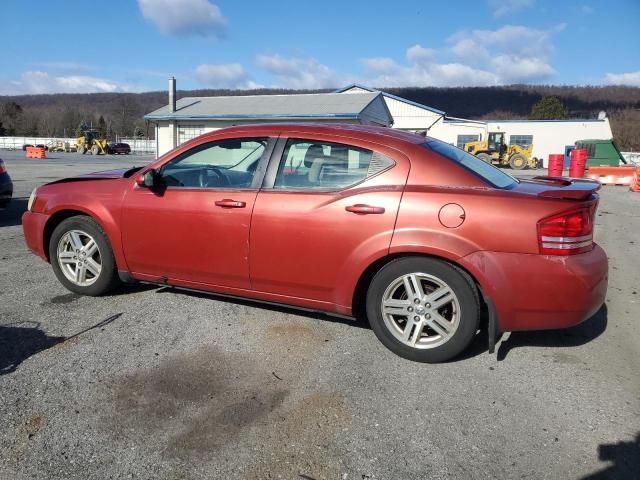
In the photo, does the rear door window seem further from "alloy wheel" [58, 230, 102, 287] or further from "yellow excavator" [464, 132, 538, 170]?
"yellow excavator" [464, 132, 538, 170]

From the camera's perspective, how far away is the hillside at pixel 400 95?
314 ft

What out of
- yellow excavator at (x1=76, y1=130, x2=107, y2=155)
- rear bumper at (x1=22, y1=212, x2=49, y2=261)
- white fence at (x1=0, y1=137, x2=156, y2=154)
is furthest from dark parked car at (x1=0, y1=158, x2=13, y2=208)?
white fence at (x1=0, y1=137, x2=156, y2=154)

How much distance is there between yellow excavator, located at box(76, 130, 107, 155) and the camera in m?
52.3

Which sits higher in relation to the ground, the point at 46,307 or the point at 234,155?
the point at 234,155

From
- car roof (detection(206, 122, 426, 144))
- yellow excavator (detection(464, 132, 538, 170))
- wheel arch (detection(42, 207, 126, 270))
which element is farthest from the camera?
yellow excavator (detection(464, 132, 538, 170))

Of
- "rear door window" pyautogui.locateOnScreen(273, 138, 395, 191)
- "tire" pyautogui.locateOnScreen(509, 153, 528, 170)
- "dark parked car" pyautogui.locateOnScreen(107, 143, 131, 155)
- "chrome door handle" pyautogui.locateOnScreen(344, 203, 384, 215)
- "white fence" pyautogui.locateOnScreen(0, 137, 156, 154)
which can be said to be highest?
"white fence" pyautogui.locateOnScreen(0, 137, 156, 154)

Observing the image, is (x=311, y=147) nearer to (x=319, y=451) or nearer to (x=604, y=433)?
(x=319, y=451)

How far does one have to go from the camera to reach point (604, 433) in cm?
246

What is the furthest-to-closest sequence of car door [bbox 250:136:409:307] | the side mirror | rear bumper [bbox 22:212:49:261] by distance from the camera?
rear bumper [bbox 22:212:49:261] < the side mirror < car door [bbox 250:136:409:307]

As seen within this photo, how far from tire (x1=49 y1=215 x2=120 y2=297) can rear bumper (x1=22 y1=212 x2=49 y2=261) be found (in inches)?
4.5

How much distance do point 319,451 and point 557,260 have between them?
1.77 meters

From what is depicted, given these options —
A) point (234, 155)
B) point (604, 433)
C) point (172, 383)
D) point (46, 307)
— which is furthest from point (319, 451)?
point (46, 307)

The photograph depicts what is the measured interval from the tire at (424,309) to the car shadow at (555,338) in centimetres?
48

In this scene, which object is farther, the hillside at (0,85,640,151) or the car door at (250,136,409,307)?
the hillside at (0,85,640,151)
